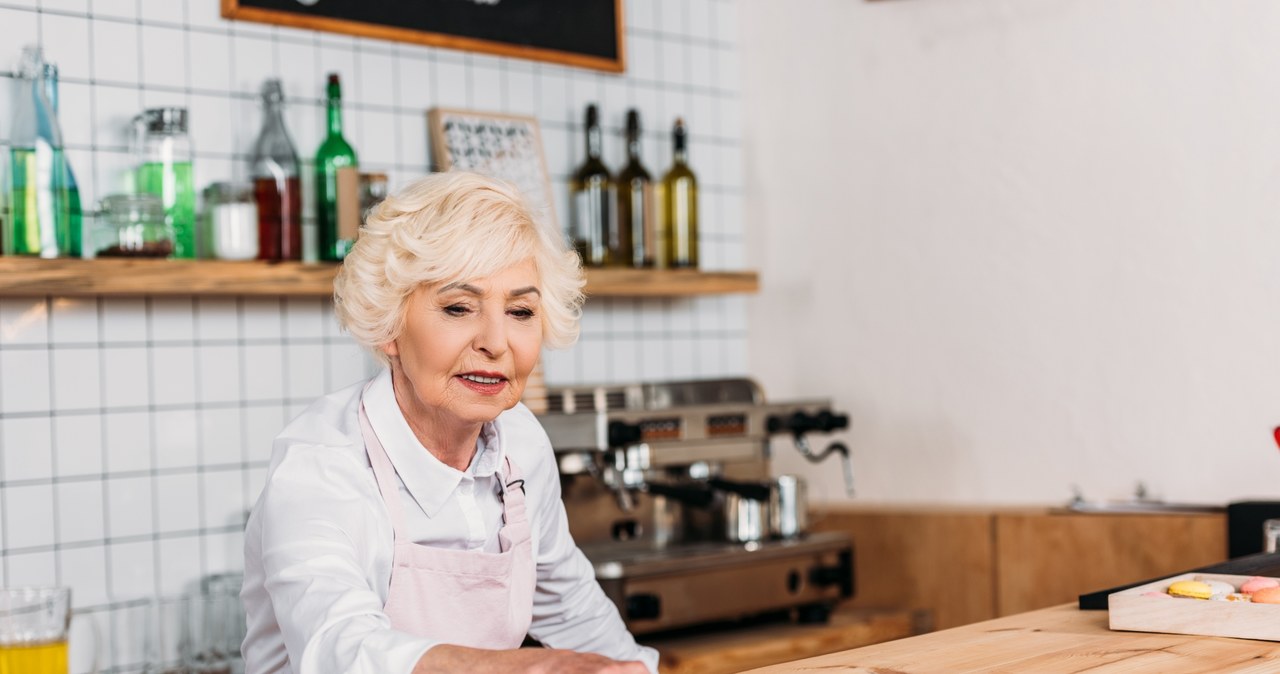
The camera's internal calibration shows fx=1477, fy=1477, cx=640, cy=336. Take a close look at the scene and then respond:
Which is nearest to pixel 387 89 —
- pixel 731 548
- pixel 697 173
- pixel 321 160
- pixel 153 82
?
pixel 321 160

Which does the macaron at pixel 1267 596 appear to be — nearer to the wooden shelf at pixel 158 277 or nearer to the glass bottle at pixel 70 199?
the wooden shelf at pixel 158 277

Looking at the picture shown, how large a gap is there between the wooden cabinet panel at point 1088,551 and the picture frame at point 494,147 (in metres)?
1.18

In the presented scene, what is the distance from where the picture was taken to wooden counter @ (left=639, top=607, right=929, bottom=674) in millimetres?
2770

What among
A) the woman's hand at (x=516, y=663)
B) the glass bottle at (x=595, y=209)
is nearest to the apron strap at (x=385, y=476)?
the woman's hand at (x=516, y=663)

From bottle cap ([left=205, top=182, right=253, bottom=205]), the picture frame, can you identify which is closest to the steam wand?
the picture frame

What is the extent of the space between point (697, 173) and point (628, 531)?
998mm

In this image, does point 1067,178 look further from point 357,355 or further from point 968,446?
point 357,355

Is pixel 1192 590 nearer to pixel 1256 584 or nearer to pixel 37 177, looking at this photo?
pixel 1256 584

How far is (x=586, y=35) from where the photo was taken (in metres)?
3.39

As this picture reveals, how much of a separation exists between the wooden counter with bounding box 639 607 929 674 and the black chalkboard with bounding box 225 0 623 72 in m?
1.32

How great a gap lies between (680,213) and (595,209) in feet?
0.79

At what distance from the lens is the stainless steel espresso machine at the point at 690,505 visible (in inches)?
111

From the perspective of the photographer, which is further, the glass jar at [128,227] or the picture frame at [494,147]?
the picture frame at [494,147]

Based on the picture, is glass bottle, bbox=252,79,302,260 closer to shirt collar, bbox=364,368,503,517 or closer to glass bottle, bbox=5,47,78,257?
glass bottle, bbox=5,47,78,257
